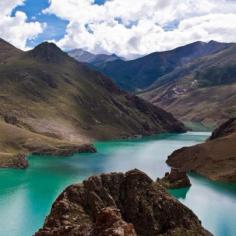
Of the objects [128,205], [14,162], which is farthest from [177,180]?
[128,205]

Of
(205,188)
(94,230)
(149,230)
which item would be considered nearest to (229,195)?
(205,188)

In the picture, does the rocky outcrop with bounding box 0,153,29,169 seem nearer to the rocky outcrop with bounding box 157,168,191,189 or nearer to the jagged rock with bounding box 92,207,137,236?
the rocky outcrop with bounding box 157,168,191,189

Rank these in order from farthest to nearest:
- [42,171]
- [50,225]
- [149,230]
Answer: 1. [42,171]
2. [149,230]
3. [50,225]

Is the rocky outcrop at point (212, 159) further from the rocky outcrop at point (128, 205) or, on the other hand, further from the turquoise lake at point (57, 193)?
the rocky outcrop at point (128, 205)

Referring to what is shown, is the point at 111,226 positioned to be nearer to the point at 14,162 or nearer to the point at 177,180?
the point at 177,180

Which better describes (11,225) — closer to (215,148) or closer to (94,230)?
(94,230)

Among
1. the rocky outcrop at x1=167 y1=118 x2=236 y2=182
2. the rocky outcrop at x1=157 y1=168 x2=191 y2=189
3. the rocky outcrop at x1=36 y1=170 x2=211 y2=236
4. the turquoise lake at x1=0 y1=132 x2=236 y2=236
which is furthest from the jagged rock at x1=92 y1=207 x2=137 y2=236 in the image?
the rocky outcrop at x1=167 y1=118 x2=236 y2=182
